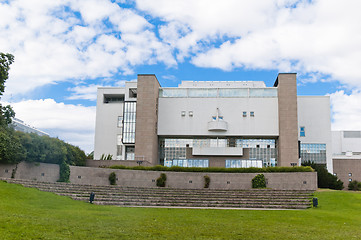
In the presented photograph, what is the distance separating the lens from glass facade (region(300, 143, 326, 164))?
50.1 m

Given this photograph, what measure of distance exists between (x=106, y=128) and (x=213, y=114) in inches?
655

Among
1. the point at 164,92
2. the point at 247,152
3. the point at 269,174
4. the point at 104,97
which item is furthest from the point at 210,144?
the point at 104,97

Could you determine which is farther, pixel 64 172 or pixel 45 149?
pixel 64 172

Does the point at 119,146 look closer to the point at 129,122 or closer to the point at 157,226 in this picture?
the point at 129,122

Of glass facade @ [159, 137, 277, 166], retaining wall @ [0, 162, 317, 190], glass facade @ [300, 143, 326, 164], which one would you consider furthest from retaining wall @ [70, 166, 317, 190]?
glass facade @ [300, 143, 326, 164]

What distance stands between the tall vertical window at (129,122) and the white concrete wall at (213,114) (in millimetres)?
4235

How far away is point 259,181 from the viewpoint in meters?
33.9

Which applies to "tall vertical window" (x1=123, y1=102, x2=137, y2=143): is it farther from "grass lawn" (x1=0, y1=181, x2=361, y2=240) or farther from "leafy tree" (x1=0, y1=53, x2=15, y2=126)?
"grass lawn" (x1=0, y1=181, x2=361, y2=240)

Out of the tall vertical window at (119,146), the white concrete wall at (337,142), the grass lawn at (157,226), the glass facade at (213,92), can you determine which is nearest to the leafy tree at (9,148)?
the grass lawn at (157,226)

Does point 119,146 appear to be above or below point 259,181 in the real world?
above

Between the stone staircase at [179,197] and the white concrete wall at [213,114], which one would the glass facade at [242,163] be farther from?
the stone staircase at [179,197]

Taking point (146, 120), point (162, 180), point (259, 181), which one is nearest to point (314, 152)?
point (259, 181)

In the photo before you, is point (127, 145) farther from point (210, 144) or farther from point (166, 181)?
point (166, 181)

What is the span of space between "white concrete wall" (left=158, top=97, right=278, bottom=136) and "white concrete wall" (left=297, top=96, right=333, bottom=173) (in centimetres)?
644
